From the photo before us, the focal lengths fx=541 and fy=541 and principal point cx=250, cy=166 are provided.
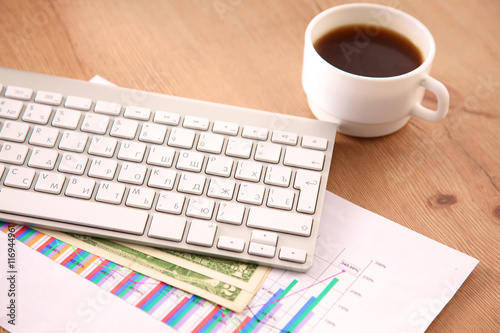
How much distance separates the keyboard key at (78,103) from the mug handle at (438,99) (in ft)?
1.32

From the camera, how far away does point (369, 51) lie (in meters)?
0.68

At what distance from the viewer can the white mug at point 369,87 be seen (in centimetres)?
62

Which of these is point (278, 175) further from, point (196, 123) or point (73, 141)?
point (73, 141)

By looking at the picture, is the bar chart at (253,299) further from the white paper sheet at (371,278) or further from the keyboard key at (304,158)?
the keyboard key at (304,158)

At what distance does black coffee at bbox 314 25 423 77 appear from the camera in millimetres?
666

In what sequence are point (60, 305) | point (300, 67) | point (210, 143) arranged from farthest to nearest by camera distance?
point (300, 67) → point (210, 143) → point (60, 305)

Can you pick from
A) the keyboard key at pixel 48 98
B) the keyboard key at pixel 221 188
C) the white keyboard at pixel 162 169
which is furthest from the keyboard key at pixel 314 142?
the keyboard key at pixel 48 98

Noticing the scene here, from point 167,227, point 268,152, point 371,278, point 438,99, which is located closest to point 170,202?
point 167,227

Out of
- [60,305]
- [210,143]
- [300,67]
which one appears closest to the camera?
[60,305]

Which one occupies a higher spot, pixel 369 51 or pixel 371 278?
pixel 369 51

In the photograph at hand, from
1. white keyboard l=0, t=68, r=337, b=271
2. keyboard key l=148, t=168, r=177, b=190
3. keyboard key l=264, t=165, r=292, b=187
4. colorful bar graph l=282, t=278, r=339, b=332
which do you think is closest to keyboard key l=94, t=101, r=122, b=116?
white keyboard l=0, t=68, r=337, b=271

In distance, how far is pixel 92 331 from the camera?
53 centimetres

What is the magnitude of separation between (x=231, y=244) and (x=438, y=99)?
0.30 m

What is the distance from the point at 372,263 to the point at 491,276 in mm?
130
